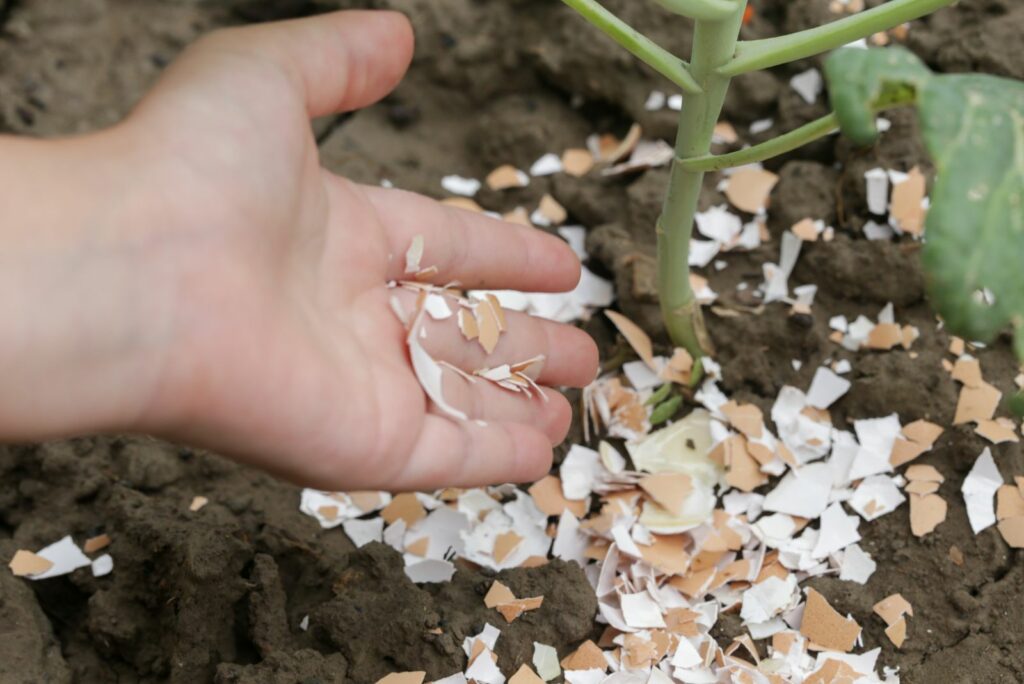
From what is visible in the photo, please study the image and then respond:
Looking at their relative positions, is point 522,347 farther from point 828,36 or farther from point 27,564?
point 27,564

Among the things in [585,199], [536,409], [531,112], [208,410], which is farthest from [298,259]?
[531,112]

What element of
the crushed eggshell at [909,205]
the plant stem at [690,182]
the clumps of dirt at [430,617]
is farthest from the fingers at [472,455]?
the crushed eggshell at [909,205]

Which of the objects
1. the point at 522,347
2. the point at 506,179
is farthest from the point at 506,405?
the point at 506,179

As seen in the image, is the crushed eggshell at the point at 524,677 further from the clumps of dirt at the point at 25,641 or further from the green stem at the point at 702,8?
the green stem at the point at 702,8

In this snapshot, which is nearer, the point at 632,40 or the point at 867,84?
the point at 867,84

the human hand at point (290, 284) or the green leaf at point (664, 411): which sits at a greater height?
the human hand at point (290, 284)

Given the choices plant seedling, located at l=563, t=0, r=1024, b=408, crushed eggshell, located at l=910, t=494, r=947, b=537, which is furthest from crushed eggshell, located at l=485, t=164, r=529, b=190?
plant seedling, located at l=563, t=0, r=1024, b=408
